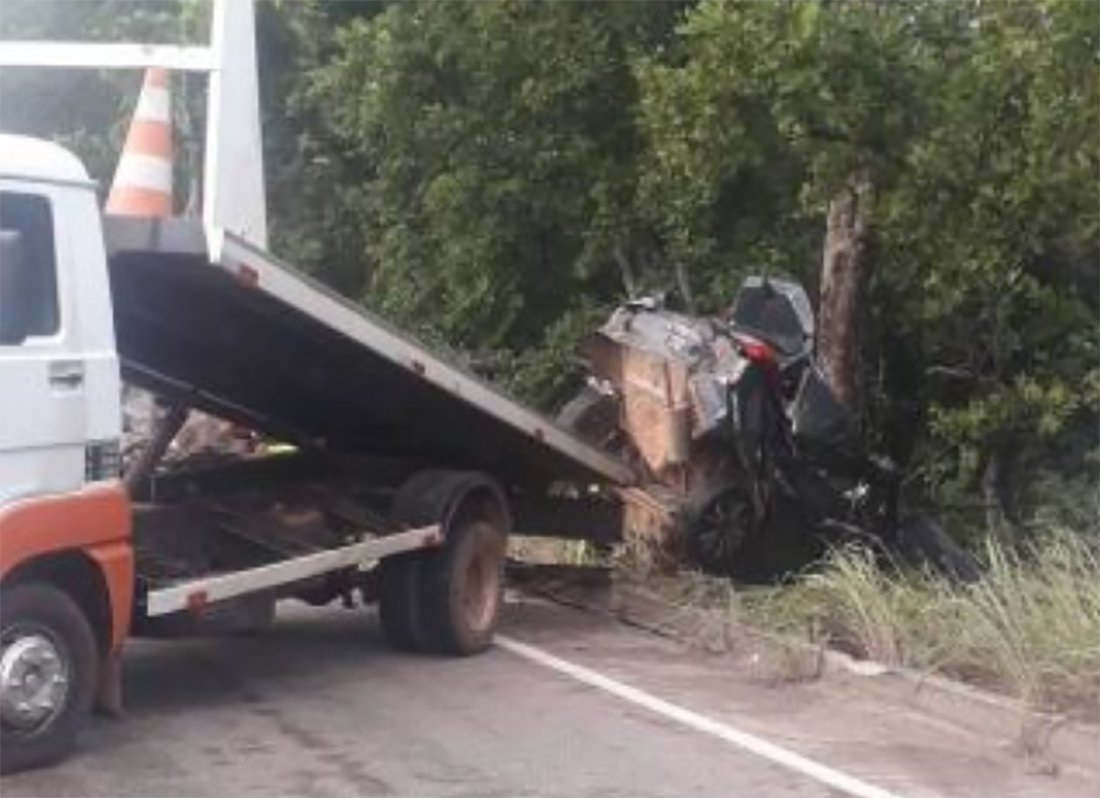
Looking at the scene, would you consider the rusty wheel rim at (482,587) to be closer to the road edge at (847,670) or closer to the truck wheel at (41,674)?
the road edge at (847,670)

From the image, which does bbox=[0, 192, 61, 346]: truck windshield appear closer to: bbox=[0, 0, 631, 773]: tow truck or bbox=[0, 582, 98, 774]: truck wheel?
bbox=[0, 0, 631, 773]: tow truck

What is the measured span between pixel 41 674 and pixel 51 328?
1.26 metres

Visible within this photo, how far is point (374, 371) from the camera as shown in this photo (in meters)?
10.2

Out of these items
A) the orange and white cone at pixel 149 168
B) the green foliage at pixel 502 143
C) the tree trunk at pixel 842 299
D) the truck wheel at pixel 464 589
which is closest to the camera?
the orange and white cone at pixel 149 168

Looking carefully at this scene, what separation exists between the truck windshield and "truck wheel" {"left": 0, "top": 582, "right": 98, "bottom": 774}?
95cm

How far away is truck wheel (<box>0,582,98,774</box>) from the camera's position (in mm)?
7680

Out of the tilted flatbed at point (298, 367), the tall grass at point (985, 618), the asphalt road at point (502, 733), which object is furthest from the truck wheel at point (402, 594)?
the tall grass at point (985, 618)

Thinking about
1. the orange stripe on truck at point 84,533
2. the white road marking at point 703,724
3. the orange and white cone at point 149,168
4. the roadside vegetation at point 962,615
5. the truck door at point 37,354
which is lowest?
the white road marking at point 703,724

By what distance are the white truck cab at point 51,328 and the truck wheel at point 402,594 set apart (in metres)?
2.83

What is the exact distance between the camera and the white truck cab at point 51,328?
7.71 m

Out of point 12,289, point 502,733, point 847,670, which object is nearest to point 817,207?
point 847,670

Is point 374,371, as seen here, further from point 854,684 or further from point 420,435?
point 854,684

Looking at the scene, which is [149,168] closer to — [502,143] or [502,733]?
[502,733]

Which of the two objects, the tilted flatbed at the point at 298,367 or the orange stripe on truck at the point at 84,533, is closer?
the orange stripe on truck at the point at 84,533
